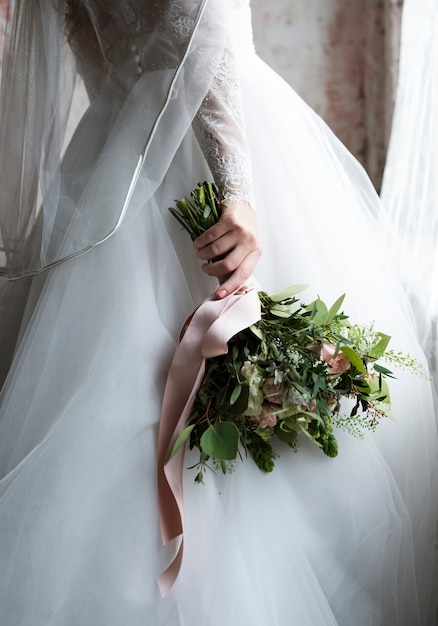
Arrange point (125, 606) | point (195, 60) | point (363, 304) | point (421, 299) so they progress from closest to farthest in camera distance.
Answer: point (125, 606) < point (195, 60) < point (363, 304) < point (421, 299)

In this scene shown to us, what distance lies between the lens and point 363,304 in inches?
38.3

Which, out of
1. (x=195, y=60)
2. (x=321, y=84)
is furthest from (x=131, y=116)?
(x=321, y=84)

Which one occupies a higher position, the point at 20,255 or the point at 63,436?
the point at 20,255

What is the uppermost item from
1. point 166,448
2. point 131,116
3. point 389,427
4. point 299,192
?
point 131,116

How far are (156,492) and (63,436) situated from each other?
5.4 inches

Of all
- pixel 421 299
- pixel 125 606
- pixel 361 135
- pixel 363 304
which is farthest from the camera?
pixel 361 135

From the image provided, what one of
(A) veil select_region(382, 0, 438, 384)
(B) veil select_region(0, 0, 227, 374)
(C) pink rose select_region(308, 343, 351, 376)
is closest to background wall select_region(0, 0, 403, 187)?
(A) veil select_region(382, 0, 438, 384)

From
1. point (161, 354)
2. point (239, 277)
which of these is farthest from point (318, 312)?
point (161, 354)

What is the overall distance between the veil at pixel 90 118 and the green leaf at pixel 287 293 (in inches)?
9.1

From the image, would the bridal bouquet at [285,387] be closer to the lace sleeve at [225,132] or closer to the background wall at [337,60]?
the lace sleeve at [225,132]

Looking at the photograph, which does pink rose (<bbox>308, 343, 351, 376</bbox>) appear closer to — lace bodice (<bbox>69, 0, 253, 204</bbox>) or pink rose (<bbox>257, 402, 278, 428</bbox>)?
pink rose (<bbox>257, 402, 278, 428</bbox>)

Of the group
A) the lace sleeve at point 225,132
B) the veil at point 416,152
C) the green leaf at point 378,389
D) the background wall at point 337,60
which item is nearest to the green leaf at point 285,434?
the green leaf at point 378,389

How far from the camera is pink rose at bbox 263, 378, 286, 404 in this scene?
783mm

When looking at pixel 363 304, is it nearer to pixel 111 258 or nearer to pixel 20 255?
pixel 111 258
